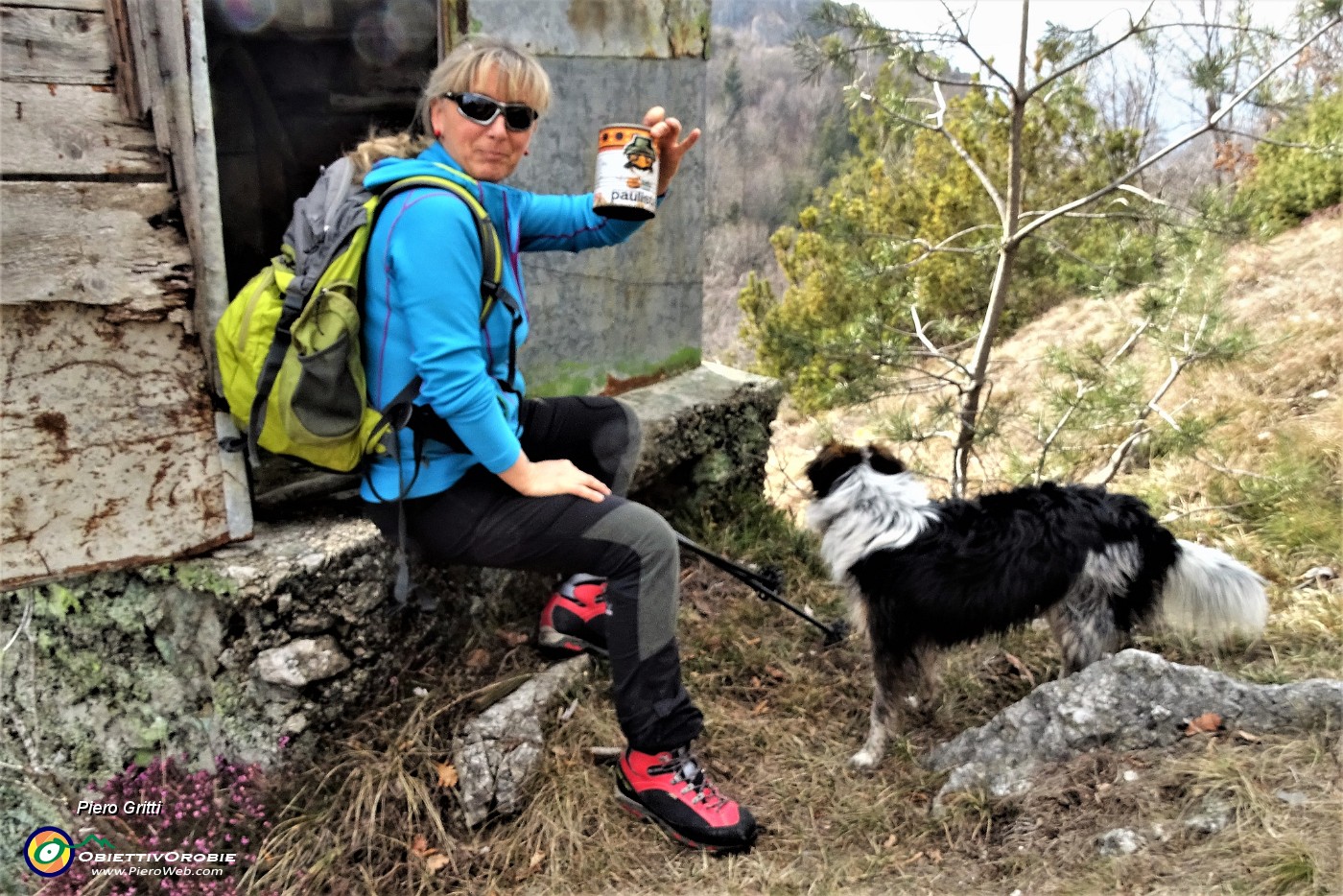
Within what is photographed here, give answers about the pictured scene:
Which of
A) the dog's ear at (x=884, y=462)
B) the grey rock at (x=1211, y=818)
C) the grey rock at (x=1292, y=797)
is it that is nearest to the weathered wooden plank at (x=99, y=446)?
the dog's ear at (x=884, y=462)

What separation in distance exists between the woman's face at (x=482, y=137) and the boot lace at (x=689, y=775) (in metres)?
1.67

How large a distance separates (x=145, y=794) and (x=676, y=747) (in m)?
1.54

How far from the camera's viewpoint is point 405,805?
8.50 ft

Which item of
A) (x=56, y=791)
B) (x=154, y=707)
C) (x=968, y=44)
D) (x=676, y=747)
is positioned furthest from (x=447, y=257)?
(x=968, y=44)

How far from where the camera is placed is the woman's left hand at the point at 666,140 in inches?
105

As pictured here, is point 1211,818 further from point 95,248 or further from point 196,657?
point 95,248

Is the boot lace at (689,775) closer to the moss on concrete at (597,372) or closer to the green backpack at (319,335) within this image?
the green backpack at (319,335)

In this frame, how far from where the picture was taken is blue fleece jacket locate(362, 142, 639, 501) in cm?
213

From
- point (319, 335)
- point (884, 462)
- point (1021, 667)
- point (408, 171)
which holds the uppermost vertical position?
point (408, 171)

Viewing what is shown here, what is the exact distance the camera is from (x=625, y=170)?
8.06 ft

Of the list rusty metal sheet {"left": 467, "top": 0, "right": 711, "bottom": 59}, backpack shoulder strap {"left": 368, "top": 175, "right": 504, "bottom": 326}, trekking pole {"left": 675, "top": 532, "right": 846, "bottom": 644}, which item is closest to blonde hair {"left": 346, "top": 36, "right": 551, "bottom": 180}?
backpack shoulder strap {"left": 368, "top": 175, "right": 504, "bottom": 326}

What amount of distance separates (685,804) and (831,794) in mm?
515

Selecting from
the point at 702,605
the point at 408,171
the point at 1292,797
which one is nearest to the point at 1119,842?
the point at 1292,797

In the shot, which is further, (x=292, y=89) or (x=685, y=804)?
(x=292, y=89)
